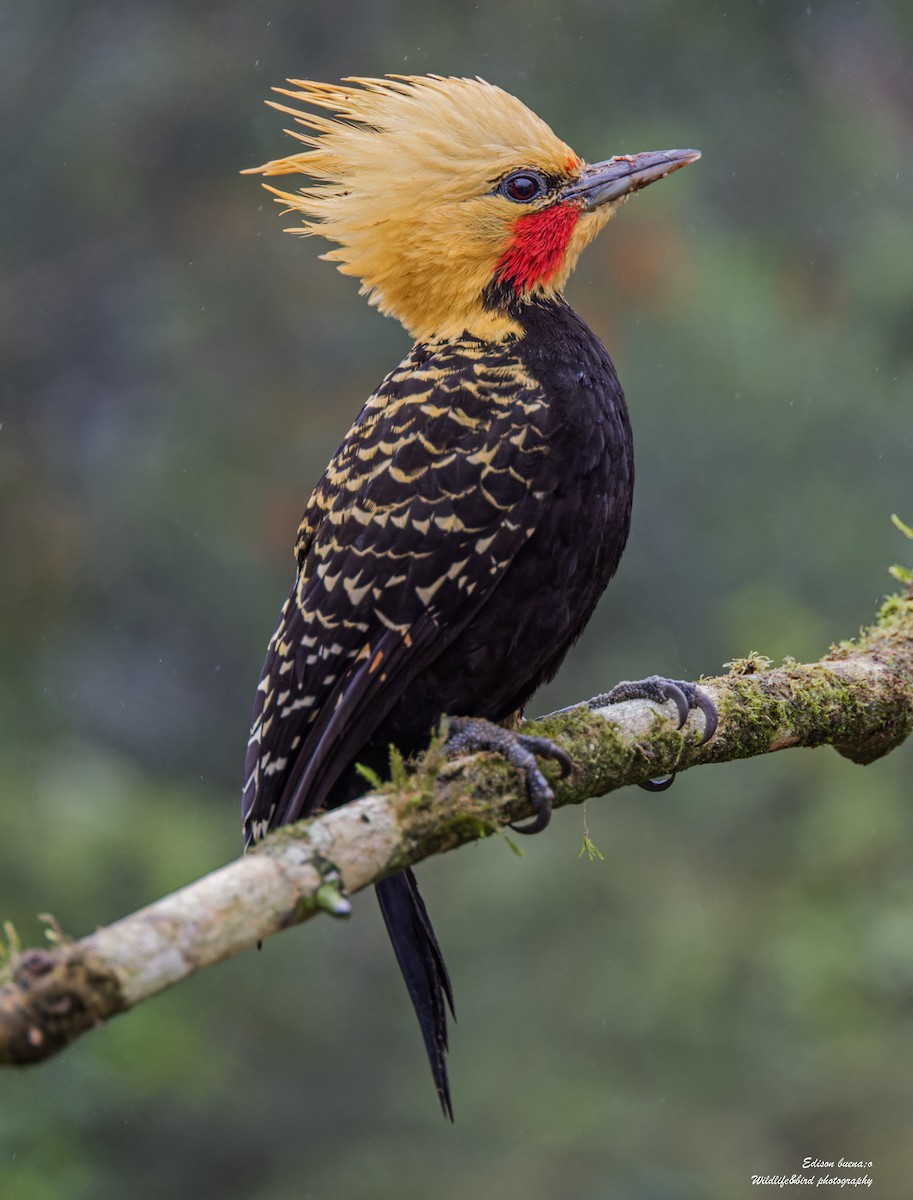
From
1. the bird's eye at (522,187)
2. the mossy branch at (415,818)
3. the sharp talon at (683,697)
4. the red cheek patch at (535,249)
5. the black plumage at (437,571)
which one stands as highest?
the bird's eye at (522,187)

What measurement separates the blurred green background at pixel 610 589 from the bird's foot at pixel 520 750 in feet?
11.7

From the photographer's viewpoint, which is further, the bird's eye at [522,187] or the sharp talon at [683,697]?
the bird's eye at [522,187]

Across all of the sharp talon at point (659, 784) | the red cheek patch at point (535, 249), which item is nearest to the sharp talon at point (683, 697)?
the sharp talon at point (659, 784)

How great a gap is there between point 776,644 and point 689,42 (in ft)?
12.2

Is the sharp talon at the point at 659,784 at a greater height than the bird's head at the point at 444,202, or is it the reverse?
the bird's head at the point at 444,202

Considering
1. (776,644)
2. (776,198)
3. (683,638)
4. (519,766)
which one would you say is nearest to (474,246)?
(519,766)

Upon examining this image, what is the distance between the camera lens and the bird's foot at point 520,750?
→ 328 cm

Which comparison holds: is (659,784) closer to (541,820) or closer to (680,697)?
(680,697)

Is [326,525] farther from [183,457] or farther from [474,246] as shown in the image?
[183,457]

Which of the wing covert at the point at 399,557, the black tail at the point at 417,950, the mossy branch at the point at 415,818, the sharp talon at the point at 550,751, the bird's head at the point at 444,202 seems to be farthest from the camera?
the bird's head at the point at 444,202

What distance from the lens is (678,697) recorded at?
150 inches

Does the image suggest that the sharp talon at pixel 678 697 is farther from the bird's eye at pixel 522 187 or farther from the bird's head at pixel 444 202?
the bird's eye at pixel 522 187

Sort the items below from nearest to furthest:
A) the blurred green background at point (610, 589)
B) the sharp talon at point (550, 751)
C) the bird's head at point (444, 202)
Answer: the sharp talon at point (550, 751) → the bird's head at point (444, 202) → the blurred green background at point (610, 589)

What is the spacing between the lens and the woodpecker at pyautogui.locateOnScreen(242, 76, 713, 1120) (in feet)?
12.3
